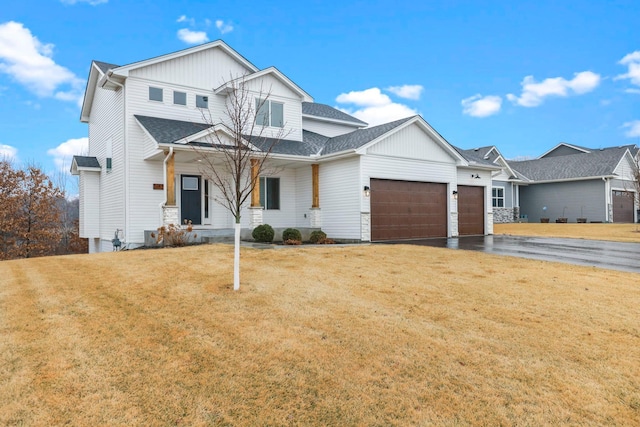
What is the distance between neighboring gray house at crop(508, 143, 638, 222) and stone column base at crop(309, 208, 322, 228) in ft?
73.2

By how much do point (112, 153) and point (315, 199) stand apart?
8928 millimetres

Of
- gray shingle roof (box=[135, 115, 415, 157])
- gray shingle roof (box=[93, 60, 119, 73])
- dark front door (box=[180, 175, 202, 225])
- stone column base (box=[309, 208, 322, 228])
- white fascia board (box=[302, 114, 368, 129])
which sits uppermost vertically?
gray shingle roof (box=[93, 60, 119, 73])

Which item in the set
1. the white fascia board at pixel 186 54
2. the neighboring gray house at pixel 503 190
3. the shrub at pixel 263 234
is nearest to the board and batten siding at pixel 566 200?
the neighboring gray house at pixel 503 190

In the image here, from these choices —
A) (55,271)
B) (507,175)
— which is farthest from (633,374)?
(507,175)

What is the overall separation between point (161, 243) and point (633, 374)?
13.2m

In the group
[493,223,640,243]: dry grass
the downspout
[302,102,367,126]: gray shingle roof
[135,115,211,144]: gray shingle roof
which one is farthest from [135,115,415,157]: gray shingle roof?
[493,223,640,243]: dry grass

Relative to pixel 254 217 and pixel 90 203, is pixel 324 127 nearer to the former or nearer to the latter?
pixel 254 217

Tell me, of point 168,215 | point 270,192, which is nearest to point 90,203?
point 168,215

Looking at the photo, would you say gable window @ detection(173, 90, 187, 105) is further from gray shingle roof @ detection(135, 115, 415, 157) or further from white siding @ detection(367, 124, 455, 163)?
white siding @ detection(367, 124, 455, 163)

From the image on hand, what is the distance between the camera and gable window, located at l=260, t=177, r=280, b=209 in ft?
59.0

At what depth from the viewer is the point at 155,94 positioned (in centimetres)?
1602

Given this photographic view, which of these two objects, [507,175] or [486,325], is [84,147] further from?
[486,325]

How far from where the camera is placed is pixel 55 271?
892 cm

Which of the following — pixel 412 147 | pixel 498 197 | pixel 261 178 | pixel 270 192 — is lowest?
pixel 270 192
